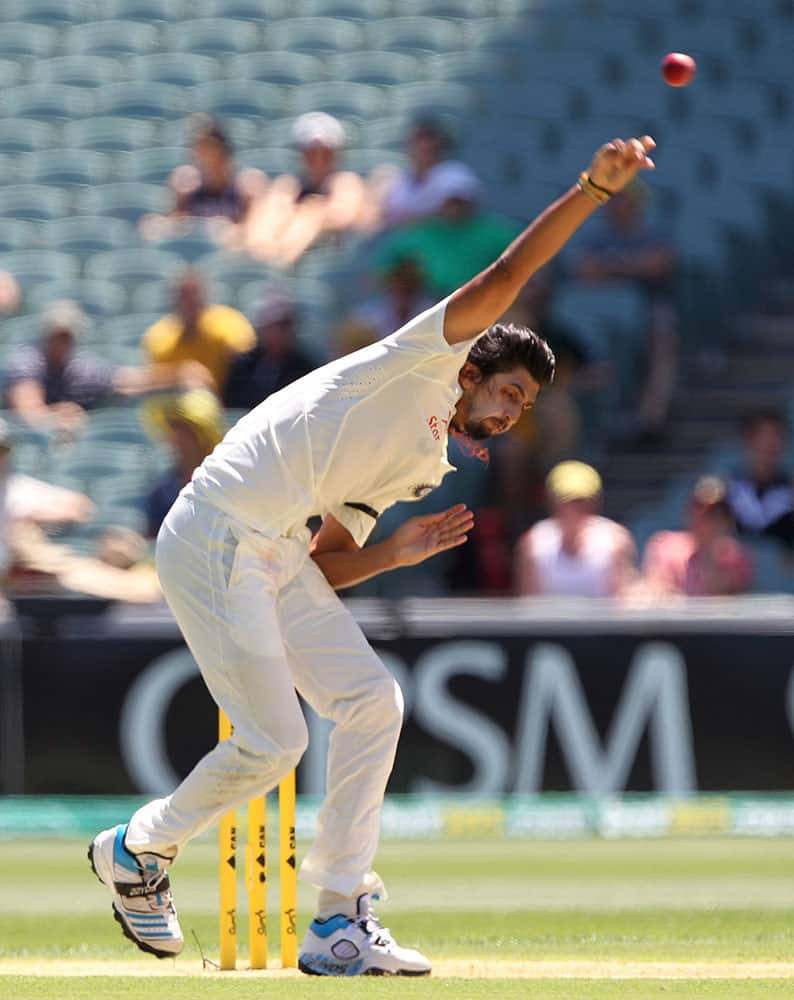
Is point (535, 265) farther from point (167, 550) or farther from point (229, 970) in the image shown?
point (229, 970)

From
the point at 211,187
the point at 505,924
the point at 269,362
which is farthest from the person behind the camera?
the point at 211,187

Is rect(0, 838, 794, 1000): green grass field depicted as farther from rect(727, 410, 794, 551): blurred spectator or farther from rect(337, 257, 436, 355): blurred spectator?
rect(337, 257, 436, 355): blurred spectator

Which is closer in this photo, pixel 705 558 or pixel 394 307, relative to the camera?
pixel 705 558

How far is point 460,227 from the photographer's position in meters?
13.1

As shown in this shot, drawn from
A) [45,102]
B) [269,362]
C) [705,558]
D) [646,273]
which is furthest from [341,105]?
[705,558]

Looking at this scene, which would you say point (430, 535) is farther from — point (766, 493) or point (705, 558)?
point (766, 493)

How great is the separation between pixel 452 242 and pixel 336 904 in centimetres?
772

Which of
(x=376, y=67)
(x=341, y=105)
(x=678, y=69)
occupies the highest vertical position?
(x=376, y=67)

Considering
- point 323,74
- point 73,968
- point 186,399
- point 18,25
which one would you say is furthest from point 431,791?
point 18,25

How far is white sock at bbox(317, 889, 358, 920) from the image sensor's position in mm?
5789

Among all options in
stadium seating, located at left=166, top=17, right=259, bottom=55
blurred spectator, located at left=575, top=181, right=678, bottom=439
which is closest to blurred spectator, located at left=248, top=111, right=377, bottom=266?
blurred spectator, located at left=575, top=181, right=678, bottom=439

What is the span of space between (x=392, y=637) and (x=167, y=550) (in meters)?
5.17

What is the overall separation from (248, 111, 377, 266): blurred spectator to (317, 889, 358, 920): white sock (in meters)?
8.77

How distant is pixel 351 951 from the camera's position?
5742 millimetres
